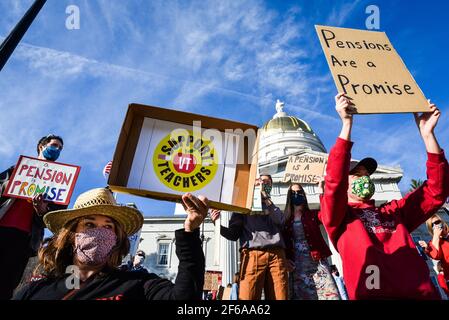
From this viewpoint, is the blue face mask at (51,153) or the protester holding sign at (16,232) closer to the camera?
the protester holding sign at (16,232)

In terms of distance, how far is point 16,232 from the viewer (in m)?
3.07

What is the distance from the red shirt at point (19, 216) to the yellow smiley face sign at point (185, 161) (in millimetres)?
2263

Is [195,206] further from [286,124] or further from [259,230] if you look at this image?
[286,124]

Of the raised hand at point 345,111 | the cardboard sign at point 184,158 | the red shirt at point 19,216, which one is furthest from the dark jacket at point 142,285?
the red shirt at point 19,216

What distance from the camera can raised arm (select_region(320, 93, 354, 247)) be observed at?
2236 mm

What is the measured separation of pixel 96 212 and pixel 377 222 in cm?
221

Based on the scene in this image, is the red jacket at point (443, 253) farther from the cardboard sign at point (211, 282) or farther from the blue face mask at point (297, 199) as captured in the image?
the cardboard sign at point (211, 282)

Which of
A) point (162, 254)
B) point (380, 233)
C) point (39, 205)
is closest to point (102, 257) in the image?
point (39, 205)

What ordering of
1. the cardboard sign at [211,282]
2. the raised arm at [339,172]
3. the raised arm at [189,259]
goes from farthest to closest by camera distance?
the cardboard sign at [211,282]
the raised arm at [339,172]
the raised arm at [189,259]

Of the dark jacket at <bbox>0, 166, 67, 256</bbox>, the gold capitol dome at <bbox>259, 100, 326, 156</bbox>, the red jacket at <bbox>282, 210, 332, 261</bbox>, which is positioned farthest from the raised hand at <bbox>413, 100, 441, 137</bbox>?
the gold capitol dome at <bbox>259, 100, 326, 156</bbox>

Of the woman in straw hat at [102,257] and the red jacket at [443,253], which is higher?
the red jacket at [443,253]

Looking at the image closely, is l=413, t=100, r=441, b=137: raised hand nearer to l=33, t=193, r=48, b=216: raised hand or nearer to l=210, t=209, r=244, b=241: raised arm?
l=210, t=209, r=244, b=241: raised arm

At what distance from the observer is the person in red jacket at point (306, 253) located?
3281 mm
